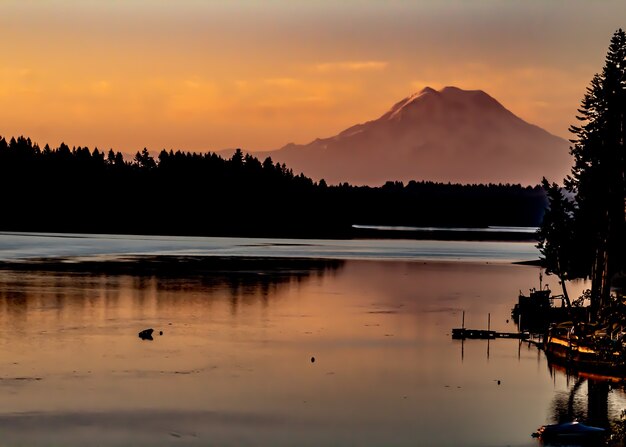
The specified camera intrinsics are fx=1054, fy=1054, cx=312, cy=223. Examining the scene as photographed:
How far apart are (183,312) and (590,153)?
35556 millimetres

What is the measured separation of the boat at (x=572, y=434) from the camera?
4431cm

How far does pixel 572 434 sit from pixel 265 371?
20.2 meters

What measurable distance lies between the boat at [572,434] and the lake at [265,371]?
3.03 ft

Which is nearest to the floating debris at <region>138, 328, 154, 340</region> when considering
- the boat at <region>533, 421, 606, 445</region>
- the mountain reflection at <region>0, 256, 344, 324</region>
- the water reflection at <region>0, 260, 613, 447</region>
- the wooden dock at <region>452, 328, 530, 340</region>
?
the water reflection at <region>0, 260, 613, 447</region>

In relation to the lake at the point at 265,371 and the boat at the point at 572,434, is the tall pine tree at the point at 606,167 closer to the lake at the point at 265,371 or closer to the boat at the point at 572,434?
the lake at the point at 265,371

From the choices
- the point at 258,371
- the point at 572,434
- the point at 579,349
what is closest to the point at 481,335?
the point at 579,349

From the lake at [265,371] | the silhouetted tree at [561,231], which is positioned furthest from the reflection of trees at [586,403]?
the silhouetted tree at [561,231]

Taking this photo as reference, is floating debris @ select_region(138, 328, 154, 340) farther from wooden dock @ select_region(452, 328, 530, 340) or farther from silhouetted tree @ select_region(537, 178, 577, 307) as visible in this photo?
silhouetted tree @ select_region(537, 178, 577, 307)

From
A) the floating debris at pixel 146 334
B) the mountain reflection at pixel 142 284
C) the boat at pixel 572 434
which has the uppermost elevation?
the mountain reflection at pixel 142 284

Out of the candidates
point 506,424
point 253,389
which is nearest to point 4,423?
point 253,389

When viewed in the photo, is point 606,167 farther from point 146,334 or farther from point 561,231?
point 146,334

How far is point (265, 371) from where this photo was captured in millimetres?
59625

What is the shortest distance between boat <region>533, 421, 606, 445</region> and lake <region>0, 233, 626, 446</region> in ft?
3.03

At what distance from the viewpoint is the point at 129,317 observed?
8325 cm
